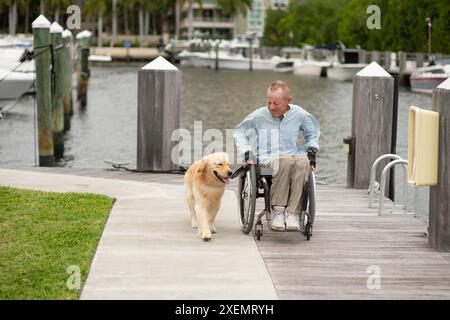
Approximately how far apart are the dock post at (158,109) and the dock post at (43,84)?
4205 mm

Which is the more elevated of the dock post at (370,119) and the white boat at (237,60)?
the dock post at (370,119)

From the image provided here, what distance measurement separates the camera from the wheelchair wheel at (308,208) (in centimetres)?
952

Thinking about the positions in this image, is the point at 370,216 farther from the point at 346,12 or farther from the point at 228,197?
the point at 346,12

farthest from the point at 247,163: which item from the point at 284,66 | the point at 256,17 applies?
the point at 256,17

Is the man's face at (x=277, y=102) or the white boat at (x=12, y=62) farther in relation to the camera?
the white boat at (x=12, y=62)

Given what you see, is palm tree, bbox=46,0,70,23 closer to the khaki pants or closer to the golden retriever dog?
the golden retriever dog

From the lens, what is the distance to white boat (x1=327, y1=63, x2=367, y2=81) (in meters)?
73.8

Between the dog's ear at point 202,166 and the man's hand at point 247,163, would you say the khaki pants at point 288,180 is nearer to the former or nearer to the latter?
the man's hand at point 247,163

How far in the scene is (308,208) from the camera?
979 centimetres

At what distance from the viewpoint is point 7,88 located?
38.8 meters

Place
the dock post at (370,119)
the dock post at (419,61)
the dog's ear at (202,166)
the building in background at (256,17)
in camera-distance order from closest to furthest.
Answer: the dog's ear at (202,166) → the dock post at (370,119) → the dock post at (419,61) → the building in background at (256,17)

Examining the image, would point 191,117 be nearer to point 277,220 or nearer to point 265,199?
point 265,199

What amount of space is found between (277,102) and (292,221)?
1.17 metres

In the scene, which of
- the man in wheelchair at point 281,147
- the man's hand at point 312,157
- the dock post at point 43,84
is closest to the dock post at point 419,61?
the dock post at point 43,84
